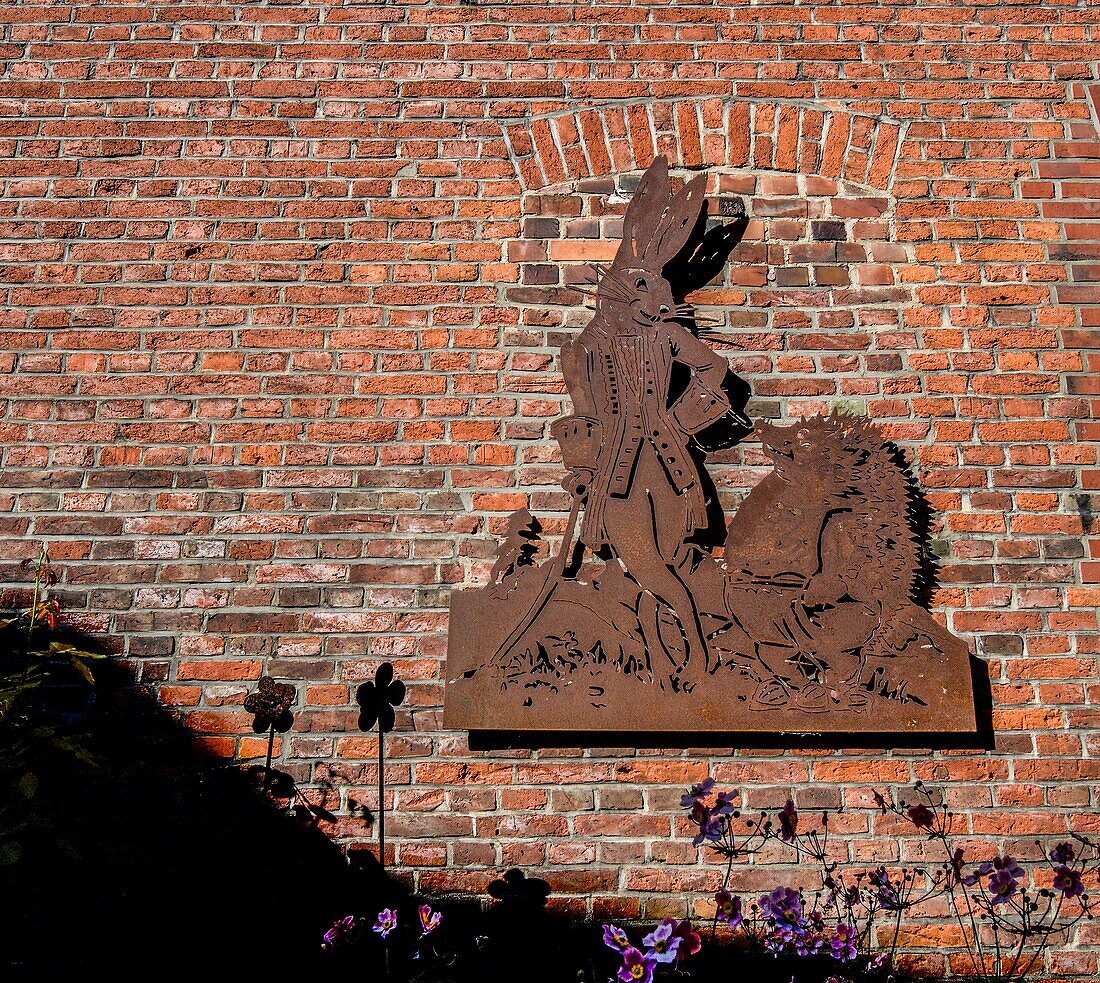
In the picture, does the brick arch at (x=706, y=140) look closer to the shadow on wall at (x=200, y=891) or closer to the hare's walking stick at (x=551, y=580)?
the hare's walking stick at (x=551, y=580)

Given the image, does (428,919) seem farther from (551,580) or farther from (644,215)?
(644,215)

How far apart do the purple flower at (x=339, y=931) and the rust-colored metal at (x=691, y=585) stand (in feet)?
1.71

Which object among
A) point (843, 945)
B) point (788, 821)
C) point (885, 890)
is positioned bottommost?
point (843, 945)

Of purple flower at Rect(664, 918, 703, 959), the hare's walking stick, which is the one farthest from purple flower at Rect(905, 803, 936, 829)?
the hare's walking stick

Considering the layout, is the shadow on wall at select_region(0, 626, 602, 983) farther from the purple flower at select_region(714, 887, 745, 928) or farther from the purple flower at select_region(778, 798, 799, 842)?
the purple flower at select_region(778, 798, 799, 842)

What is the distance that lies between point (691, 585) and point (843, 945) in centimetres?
93

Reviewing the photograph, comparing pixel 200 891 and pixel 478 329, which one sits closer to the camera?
pixel 200 891

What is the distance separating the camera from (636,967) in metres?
2.08

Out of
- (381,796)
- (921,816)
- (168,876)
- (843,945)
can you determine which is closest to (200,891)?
(168,876)

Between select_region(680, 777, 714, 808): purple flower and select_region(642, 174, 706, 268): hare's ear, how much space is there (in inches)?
57.1

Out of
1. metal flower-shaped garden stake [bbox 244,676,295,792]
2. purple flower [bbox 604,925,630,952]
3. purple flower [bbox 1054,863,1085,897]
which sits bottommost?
purple flower [bbox 604,925,630,952]

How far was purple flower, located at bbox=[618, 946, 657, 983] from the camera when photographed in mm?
2066

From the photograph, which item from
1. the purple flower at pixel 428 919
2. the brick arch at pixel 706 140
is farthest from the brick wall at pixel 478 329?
the purple flower at pixel 428 919

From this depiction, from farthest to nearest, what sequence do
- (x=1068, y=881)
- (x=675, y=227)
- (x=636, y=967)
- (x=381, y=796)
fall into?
(x=675, y=227) → (x=381, y=796) → (x=1068, y=881) → (x=636, y=967)
